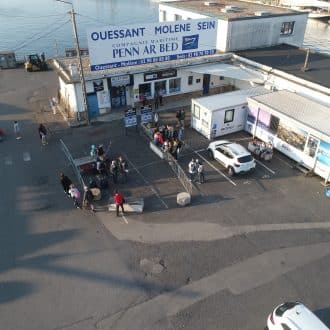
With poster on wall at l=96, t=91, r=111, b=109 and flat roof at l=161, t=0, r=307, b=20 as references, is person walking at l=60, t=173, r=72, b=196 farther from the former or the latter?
flat roof at l=161, t=0, r=307, b=20

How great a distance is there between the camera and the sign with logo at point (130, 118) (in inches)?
1019

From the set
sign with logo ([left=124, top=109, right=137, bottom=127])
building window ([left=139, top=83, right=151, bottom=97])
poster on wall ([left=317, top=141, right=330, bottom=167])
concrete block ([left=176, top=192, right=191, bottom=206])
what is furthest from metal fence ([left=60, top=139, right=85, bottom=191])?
poster on wall ([left=317, top=141, right=330, bottom=167])

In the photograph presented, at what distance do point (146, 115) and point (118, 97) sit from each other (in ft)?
15.5

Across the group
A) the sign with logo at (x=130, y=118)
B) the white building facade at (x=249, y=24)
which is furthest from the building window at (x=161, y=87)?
the white building facade at (x=249, y=24)

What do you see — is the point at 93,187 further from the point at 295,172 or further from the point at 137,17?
the point at 137,17

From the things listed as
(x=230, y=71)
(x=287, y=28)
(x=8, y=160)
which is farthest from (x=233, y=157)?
(x=287, y=28)

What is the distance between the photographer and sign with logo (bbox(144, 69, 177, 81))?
2998cm

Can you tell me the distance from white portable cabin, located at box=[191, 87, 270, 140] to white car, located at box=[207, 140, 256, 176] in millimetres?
2952

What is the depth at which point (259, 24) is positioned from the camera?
34750 mm

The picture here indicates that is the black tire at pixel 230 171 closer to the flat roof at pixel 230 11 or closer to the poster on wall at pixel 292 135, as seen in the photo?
the poster on wall at pixel 292 135

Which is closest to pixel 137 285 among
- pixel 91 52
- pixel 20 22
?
pixel 91 52

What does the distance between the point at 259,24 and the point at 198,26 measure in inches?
323

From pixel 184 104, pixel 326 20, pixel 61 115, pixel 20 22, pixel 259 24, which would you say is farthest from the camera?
pixel 326 20

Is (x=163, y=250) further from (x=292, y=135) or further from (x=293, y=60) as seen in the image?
(x=293, y=60)
